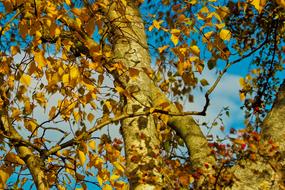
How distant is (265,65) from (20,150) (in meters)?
6.51

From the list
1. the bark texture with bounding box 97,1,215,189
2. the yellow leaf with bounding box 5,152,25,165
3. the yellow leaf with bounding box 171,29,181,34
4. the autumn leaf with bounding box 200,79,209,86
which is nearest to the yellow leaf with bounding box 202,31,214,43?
the yellow leaf with bounding box 171,29,181,34

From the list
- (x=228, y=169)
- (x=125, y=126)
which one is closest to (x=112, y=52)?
(x=125, y=126)

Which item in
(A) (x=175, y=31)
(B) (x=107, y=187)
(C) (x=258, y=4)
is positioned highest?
(A) (x=175, y=31)

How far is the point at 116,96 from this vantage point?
6.77 meters

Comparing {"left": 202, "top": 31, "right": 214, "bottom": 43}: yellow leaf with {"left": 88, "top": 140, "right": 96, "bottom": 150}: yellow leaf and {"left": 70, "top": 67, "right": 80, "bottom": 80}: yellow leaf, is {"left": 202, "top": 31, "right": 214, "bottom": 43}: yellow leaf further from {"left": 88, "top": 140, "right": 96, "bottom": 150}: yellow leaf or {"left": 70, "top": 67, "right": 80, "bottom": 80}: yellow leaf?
{"left": 88, "top": 140, "right": 96, "bottom": 150}: yellow leaf

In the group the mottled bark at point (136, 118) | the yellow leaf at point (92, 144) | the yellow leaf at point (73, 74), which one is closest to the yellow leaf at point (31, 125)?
the yellow leaf at point (92, 144)

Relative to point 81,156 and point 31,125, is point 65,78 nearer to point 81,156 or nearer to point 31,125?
point 81,156

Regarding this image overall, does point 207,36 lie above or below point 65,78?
above

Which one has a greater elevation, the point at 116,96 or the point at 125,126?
the point at 116,96

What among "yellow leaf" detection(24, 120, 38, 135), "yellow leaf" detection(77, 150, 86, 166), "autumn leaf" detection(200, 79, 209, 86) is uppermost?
"autumn leaf" detection(200, 79, 209, 86)

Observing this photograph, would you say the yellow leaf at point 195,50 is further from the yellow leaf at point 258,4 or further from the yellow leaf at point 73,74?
the yellow leaf at point 73,74

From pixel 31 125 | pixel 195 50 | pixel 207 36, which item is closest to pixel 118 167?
pixel 31 125

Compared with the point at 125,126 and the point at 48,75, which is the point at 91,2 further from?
the point at 125,126

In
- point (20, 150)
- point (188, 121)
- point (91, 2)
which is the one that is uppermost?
point (91, 2)
